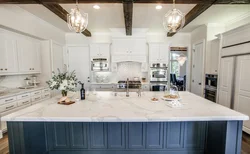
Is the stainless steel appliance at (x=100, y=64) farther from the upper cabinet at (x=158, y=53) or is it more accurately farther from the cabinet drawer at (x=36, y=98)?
the cabinet drawer at (x=36, y=98)

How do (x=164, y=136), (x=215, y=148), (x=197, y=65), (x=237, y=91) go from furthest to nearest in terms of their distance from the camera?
(x=197, y=65) < (x=237, y=91) < (x=164, y=136) < (x=215, y=148)

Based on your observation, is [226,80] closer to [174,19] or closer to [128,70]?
[174,19]

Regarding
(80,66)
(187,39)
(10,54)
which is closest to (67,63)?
(80,66)

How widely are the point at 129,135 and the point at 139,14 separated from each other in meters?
2.83

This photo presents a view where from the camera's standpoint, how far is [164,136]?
5.85 ft

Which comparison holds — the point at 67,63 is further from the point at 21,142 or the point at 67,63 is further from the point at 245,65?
the point at 245,65

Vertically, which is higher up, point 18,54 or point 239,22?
point 239,22

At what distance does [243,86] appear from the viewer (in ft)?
8.34

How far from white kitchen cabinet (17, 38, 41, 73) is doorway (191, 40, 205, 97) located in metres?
5.06

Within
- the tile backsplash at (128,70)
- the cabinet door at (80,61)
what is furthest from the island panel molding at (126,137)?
the tile backsplash at (128,70)

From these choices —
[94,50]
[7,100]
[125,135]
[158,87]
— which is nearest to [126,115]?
[125,135]

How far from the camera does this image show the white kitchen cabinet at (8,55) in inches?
105

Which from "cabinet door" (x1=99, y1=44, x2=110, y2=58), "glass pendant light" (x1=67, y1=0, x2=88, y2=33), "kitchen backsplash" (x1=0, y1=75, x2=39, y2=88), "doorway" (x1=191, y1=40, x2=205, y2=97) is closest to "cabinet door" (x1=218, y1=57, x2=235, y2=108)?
"doorway" (x1=191, y1=40, x2=205, y2=97)

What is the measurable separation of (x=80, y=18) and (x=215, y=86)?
3597mm
